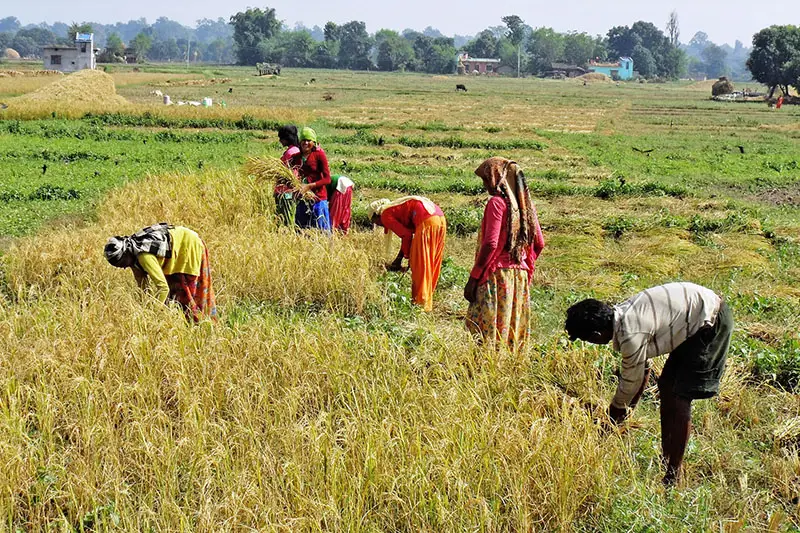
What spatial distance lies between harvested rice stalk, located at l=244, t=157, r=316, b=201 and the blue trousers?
11 cm

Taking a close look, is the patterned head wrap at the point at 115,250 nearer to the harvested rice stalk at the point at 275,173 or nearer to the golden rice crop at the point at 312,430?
the golden rice crop at the point at 312,430

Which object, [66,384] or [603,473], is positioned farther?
[66,384]

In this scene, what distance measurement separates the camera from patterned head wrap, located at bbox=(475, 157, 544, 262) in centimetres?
483

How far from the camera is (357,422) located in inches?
150

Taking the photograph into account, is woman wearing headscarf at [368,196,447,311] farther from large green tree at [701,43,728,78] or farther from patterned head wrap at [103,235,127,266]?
large green tree at [701,43,728,78]

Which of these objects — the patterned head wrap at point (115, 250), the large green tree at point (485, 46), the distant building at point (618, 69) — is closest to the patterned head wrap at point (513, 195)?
the patterned head wrap at point (115, 250)

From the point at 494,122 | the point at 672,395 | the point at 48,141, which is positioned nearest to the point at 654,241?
the point at 672,395

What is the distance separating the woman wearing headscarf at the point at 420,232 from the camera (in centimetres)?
616

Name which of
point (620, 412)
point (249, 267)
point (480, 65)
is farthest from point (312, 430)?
point (480, 65)

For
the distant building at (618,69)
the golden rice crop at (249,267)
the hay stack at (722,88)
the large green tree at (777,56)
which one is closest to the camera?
the golden rice crop at (249,267)

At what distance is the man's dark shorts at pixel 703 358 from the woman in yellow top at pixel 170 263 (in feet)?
10.1

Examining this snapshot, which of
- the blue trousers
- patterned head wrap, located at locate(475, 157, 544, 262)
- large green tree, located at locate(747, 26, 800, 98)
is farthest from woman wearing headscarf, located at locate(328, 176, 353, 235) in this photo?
large green tree, located at locate(747, 26, 800, 98)

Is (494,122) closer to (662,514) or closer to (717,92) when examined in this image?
(662,514)

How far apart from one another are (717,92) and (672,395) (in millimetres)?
54763
